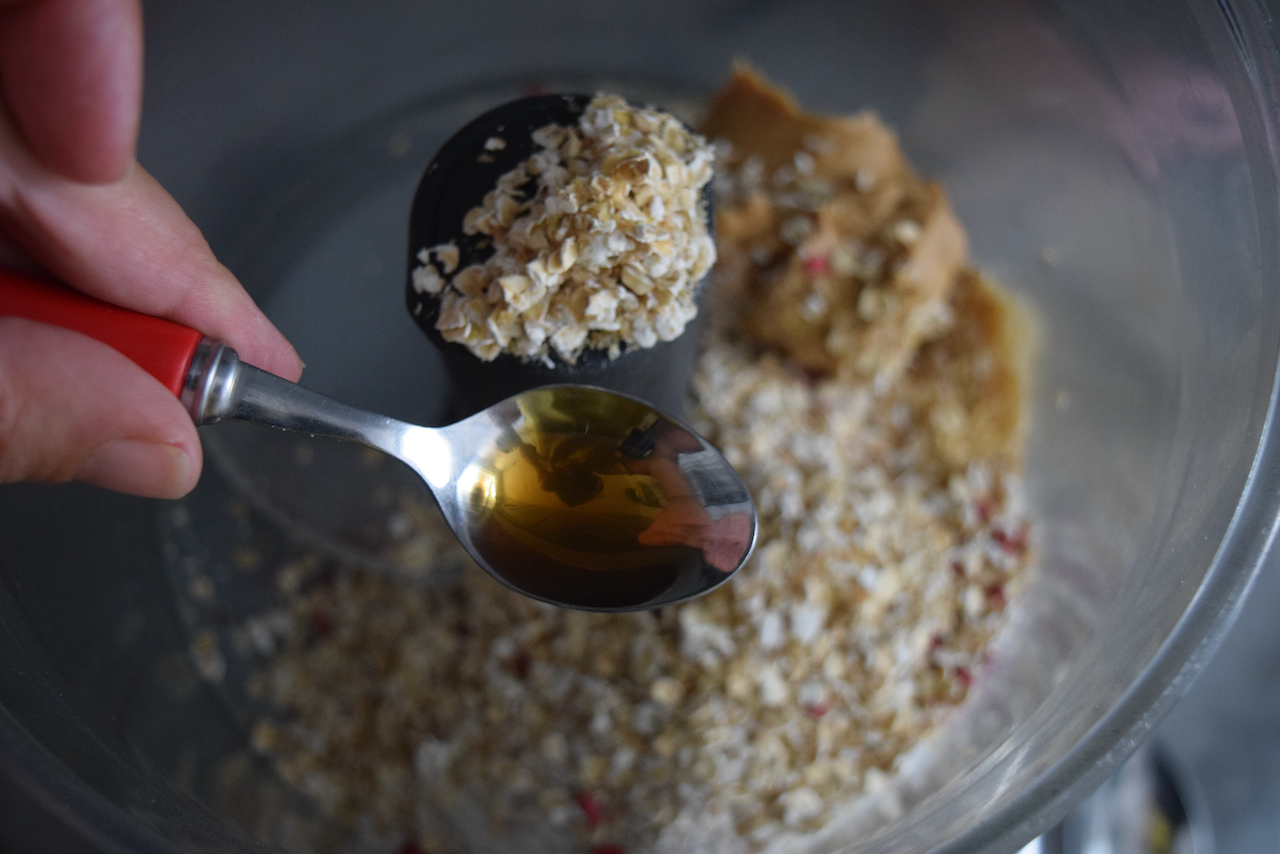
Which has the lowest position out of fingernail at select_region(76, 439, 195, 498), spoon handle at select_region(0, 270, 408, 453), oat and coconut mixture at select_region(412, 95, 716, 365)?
fingernail at select_region(76, 439, 195, 498)

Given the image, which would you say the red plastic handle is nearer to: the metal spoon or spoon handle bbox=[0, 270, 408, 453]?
spoon handle bbox=[0, 270, 408, 453]

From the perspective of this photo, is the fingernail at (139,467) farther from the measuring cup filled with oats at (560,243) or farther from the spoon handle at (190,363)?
the measuring cup filled with oats at (560,243)

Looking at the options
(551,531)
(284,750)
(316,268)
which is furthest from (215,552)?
(551,531)

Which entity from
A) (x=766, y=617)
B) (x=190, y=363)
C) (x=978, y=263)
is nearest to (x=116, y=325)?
(x=190, y=363)

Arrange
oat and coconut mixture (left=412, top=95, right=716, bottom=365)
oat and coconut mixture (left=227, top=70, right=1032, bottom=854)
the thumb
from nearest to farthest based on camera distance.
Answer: the thumb → oat and coconut mixture (left=412, top=95, right=716, bottom=365) → oat and coconut mixture (left=227, top=70, right=1032, bottom=854)

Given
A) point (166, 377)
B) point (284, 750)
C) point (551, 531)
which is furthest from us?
point (284, 750)

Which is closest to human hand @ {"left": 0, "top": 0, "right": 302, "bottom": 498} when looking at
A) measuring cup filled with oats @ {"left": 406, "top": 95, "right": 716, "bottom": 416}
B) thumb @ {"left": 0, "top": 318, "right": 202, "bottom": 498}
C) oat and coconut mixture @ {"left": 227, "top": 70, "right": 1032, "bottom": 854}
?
thumb @ {"left": 0, "top": 318, "right": 202, "bottom": 498}

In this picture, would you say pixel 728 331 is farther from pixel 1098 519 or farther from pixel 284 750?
pixel 284 750
